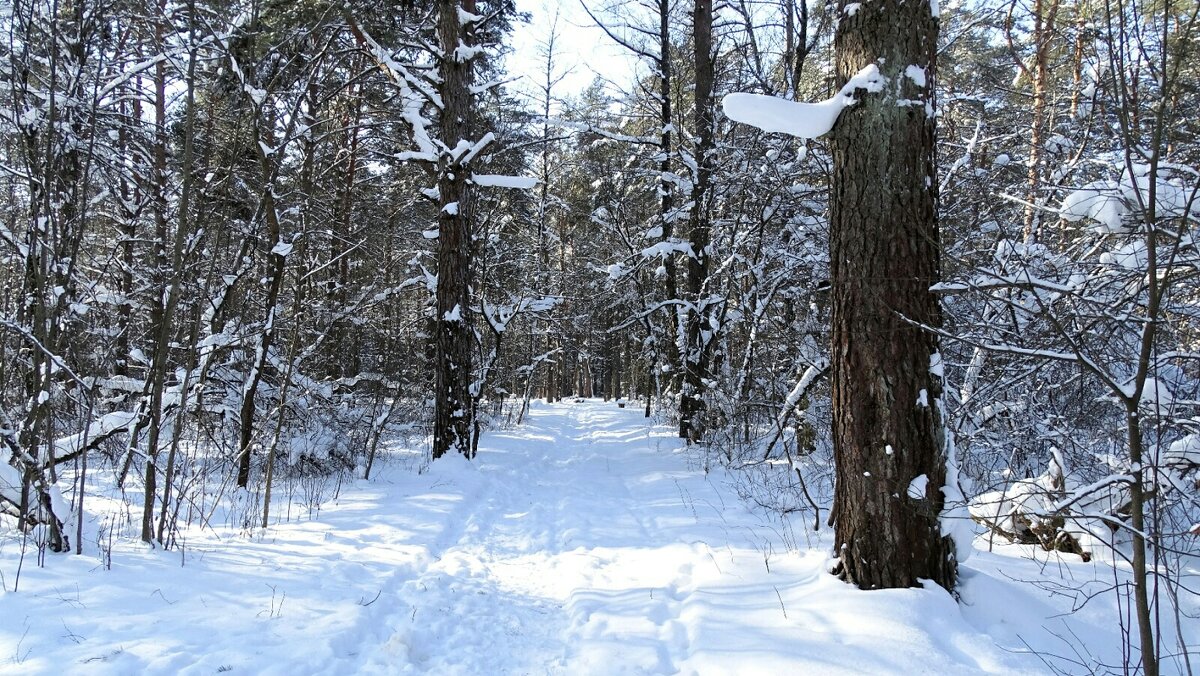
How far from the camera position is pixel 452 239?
8898 millimetres

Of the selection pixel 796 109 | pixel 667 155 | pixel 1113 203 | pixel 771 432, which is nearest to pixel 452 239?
pixel 667 155

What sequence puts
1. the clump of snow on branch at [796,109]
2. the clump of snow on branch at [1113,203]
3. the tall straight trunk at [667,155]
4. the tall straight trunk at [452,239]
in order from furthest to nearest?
the tall straight trunk at [667,155] → the tall straight trunk at [452,239] → the clump of snow on branch at [796,109] → the clump of snow on branch at [1113,203]

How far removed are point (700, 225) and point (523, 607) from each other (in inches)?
287

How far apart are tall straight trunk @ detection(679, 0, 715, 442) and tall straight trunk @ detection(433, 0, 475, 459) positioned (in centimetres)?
369

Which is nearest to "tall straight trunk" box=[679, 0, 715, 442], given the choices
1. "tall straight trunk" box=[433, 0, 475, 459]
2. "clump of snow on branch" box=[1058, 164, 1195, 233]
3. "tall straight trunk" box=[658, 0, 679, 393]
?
"tall straight trunk" box=[658, 0, 679, 393]

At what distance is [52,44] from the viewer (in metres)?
3.74

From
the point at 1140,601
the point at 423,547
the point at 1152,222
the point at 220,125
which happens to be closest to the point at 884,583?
the point at 1140,601

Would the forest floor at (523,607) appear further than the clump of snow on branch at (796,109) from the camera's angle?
No

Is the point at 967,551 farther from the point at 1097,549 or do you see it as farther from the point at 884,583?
the point at 1097,549

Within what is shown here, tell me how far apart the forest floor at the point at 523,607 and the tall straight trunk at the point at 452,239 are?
3.54 m

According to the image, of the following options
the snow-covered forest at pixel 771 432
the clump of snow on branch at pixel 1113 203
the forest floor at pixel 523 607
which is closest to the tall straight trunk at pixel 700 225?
the snow-covered forest at pixel 771 432

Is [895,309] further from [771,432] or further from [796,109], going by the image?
[771,432]

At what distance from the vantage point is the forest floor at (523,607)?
2666mm

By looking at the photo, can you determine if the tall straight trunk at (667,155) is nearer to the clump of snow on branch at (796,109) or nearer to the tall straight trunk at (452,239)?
the tall straight trunk at (452,239)
